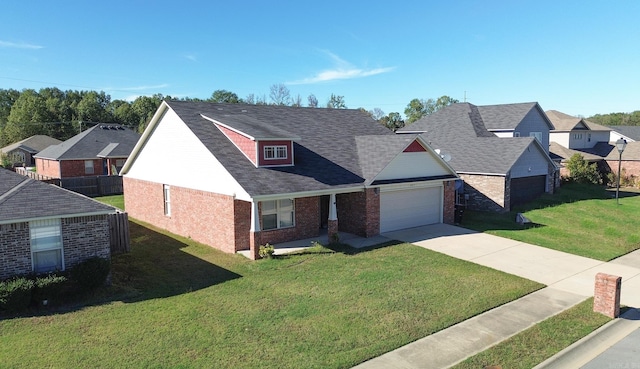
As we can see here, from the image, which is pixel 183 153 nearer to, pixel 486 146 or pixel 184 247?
pixel 184 247

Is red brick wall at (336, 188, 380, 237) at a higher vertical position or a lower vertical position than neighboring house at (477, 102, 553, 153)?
lower

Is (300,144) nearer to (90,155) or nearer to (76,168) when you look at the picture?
(90,155)

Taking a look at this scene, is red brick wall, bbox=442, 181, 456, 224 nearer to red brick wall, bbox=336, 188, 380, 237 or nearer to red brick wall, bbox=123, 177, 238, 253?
red brick wall, bbox=336, 188, 380, 237

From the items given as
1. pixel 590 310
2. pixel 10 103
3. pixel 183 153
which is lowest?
pixel 590 310

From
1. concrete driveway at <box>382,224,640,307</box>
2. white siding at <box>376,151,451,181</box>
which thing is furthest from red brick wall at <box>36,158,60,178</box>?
concrete driveway at <box>382,224,640,307</box>

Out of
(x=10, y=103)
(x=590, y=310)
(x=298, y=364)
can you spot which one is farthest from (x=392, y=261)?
(x=10, y=103)

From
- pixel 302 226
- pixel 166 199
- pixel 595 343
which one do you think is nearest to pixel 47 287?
pixel 302 226
